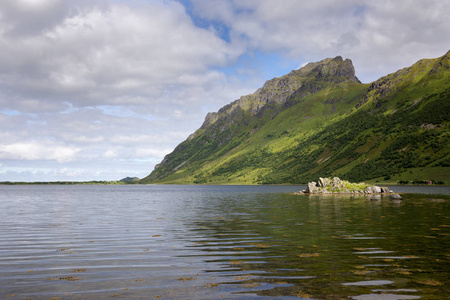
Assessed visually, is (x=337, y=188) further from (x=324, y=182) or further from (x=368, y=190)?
(x=368, y=190)

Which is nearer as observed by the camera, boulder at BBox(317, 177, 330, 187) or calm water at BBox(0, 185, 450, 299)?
calm water at BBox(0, 185, 450, 299)

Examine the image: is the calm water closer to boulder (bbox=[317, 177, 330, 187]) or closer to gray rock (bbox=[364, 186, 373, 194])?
gray rock (bbox=[364, 186, 373, 194])

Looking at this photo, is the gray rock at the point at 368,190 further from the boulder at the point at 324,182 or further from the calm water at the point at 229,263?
the calm water at the point at 229,263

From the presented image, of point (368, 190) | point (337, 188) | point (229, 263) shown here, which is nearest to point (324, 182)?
point (337, 188)

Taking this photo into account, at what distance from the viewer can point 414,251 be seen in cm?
2675

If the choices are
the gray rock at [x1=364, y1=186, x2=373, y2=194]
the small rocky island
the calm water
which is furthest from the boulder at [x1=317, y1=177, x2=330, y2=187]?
the calm water

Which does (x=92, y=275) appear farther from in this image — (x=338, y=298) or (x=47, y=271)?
(x=338, y=298)

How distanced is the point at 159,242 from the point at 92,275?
12757 mm

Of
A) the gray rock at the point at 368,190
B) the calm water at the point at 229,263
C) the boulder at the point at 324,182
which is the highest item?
the boulder at the point at 324,182

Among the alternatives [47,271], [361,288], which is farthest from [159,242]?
[361,288]

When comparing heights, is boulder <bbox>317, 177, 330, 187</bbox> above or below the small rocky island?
above

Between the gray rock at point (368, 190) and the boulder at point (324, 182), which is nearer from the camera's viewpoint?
the gray rock at point (368, 190)

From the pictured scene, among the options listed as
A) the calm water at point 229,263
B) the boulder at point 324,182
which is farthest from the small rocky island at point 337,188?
the calm water at point 229,263

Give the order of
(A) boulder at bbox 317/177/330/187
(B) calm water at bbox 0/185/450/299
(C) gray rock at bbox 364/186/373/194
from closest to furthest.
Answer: (B) calm water at bbox 0/185/450/299 → (C) gray rock at bbox 364/186/373/194 → (A) boulder at bbox 317/177/330/187
